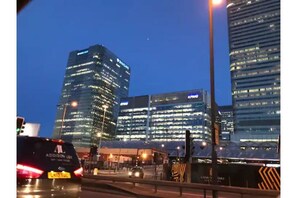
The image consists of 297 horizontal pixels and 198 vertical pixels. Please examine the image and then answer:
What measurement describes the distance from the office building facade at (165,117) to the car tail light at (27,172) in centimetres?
16406

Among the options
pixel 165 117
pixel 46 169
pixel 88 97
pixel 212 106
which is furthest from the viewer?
pixel 165 117

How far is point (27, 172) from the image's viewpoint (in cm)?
614

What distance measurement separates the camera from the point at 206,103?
174 meters

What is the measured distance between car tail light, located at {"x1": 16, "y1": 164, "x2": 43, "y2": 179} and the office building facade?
6459 inches

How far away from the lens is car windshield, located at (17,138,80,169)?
20.7 feet

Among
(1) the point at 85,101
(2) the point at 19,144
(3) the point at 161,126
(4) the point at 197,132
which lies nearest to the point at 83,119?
(1) the point at 85,101

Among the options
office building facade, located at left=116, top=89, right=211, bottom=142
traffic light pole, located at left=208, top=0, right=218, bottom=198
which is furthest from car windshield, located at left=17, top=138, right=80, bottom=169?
office building facade, located at left=116, top=89, right=211, bottom=142

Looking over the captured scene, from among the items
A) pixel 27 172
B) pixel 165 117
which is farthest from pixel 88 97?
pixel 27 172

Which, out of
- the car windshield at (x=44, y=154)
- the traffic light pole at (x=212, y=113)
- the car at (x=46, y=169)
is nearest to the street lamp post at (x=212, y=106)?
the traffic light pole at (x=212, y=113)

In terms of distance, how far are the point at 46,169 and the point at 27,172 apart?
0.42m

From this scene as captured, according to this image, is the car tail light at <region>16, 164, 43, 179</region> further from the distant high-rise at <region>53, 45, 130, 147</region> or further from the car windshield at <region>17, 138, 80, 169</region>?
the distant high-rise at <region>53, 45, 130, 147</region>

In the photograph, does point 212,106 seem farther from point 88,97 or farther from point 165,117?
point 165,117

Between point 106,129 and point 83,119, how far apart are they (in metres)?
22.5
